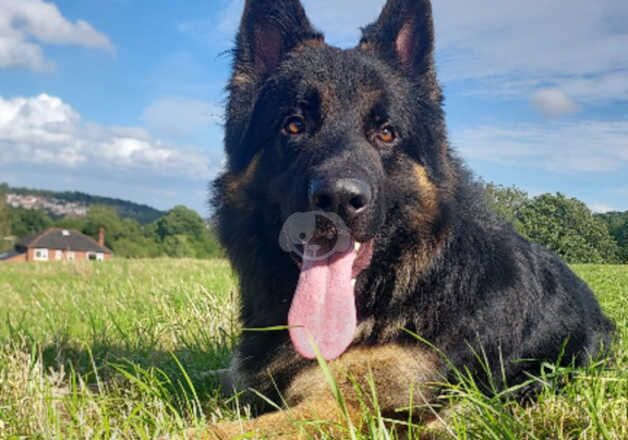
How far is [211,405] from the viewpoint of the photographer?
3645 millimetres

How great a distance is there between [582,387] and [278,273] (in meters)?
1.93

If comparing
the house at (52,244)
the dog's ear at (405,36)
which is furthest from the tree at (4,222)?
the dog's ear at (405,36)

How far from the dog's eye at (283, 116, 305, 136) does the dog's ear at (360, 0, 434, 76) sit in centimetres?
80

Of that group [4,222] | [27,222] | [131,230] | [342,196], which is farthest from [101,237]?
[342,196]

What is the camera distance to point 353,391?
3031 mm

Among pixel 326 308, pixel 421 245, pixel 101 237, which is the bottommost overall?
pixel 326 308

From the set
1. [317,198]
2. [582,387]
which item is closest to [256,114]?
[317,198]

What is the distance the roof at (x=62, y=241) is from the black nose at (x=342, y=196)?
332 feet

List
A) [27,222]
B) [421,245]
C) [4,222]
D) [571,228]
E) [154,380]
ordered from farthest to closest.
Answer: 1. [27,222]
2. [4,222]
3. [571,228]
4. [421,245]
5. [154,380]

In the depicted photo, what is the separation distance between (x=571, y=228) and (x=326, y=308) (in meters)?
11.6

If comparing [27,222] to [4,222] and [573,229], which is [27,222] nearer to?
[4,222]

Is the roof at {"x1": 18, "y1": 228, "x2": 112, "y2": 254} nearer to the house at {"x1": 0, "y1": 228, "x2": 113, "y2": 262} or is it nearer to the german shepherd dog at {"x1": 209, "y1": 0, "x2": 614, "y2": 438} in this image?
the house at {"x1": 0, "y1": 228, "x2": 113, "y2": 262}

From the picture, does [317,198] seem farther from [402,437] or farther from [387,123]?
[402,437]

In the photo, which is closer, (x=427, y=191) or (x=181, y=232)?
(x=427, y=191)
